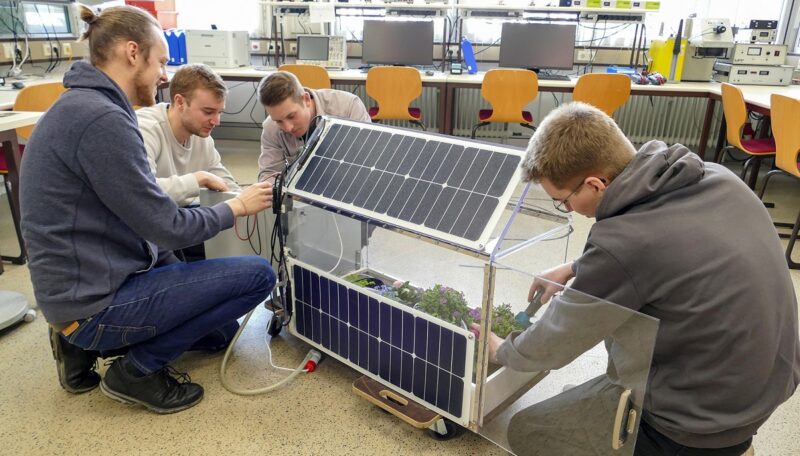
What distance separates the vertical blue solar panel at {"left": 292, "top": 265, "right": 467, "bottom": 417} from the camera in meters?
1.51

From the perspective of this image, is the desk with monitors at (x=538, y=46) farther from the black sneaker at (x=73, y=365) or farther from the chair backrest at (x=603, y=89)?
the black sneaker at (x=73, y=365)

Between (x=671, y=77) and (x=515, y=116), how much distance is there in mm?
1478

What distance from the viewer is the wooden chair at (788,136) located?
273 cm

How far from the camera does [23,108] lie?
9.49 feet

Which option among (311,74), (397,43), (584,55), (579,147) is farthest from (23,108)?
(584,55)

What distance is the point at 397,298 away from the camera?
1.71 m

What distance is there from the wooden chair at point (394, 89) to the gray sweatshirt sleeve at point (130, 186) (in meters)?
3.02

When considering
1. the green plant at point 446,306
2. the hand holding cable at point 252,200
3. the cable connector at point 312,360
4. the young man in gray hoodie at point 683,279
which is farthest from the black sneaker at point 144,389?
the young man in gray hoodie at point 683,279

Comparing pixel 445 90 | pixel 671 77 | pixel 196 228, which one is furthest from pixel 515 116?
pixel 196 228

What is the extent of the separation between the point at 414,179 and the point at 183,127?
1.05 m

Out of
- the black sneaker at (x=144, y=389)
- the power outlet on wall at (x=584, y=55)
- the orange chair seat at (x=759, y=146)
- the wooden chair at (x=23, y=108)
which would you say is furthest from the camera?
the power outlet on wall at (x=584, y=55)

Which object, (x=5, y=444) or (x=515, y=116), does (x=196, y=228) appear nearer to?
(x=5, y=444)

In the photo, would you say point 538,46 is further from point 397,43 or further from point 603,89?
point 397,43

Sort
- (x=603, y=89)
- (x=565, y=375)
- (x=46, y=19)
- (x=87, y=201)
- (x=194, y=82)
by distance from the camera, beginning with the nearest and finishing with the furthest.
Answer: (x=565, y=375) < (x=87, y=201) < (x=194, y=82) < (x=603, y=89) < (x=46, y=19)
